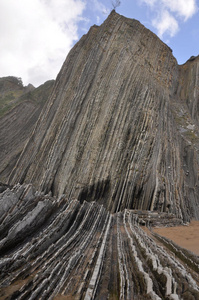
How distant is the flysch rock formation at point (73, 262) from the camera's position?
317 cm

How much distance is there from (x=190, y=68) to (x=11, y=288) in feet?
114

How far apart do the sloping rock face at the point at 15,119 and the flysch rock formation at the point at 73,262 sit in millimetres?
18977

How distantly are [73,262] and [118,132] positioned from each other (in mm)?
12371

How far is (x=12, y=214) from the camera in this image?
5535 mm

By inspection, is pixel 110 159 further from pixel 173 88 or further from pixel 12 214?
pixel 173 88

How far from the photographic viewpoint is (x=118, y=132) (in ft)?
52.0

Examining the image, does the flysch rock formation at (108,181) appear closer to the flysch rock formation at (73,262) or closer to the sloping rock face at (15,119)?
the flysch rock formation at (73,262)

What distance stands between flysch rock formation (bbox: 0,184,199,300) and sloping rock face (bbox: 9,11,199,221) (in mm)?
6984

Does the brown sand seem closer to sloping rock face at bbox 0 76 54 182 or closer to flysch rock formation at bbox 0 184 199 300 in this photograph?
flysch rock formation at bbox 0 184 199 300

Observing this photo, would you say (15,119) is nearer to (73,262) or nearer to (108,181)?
(108,181)

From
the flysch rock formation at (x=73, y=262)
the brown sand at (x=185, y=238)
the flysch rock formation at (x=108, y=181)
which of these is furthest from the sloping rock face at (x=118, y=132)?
the flysch rock formation at (x=73, y=262)

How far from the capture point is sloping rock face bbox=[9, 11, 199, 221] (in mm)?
13797

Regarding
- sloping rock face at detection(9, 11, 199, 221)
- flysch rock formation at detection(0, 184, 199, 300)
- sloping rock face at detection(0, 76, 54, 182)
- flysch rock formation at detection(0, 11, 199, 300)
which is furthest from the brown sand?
sloping rock face at detection(0, 76, 54, 182)

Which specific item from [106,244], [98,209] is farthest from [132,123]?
[106,244]
